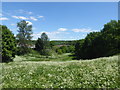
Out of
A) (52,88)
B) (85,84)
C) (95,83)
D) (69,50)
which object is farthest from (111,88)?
(69,50)

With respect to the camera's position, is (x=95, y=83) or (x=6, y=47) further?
(x=6, y=47)

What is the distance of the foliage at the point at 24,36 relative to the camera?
76.1m

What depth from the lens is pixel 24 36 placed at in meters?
78.0

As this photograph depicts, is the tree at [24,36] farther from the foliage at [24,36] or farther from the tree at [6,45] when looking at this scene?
the tree at [6,45]

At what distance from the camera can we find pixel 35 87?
8195 mm

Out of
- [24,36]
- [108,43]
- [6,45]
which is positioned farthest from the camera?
[24,36]

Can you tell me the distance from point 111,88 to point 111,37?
44.5m

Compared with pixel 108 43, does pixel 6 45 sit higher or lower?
higher

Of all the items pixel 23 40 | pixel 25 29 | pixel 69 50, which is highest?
pixel 25 29

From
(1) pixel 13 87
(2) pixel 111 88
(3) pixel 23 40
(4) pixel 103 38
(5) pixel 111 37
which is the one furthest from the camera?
(3) pixel 23 40

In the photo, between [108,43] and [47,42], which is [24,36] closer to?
[47,42]

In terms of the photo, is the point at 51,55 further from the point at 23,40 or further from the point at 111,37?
the point at 111,37

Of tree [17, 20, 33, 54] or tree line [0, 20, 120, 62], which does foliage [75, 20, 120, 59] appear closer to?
tree line [0, 20, 120, 62]

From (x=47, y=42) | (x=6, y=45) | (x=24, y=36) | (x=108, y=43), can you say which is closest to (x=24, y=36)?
(x=24, y=36)
